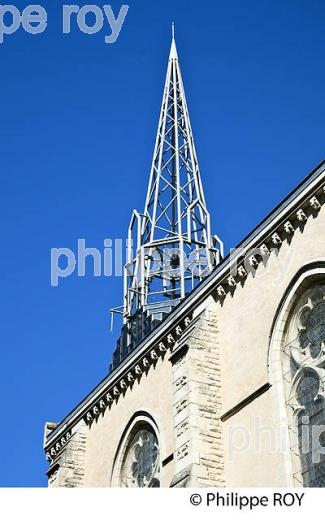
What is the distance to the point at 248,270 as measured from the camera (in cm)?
2483

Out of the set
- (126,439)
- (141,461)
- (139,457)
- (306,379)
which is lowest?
(306,379)

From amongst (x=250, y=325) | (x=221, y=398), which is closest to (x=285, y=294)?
(x=250, y=325)

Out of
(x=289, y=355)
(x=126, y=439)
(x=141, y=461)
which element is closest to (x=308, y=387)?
(x=289, y=355)

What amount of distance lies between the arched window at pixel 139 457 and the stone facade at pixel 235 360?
42 cm

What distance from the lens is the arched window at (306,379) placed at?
69.7 ft

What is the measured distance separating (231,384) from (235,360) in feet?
1.89

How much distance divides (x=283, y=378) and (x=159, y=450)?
5408mm

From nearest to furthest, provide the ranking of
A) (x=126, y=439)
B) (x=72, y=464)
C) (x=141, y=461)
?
(x=141, y=461)
(x=126, y=439)
(x=72, y=464)

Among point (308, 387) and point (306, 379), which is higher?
point (306, 379)

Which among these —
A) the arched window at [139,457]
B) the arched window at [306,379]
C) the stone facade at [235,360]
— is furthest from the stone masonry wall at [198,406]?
the arched window at [139,457]

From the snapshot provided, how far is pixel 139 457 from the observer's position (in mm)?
28281

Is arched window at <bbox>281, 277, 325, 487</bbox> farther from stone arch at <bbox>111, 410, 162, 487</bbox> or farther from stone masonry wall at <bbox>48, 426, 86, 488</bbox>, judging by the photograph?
stone masonry wall at <bbox>48, 426, 86, 488</bbox>

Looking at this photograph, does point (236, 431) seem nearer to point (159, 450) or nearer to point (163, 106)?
point (159, 450)

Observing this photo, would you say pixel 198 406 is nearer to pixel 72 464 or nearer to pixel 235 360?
pixel 235 360
